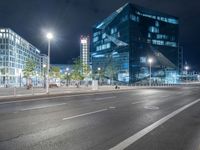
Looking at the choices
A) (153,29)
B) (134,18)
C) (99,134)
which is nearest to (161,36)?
(153,29)

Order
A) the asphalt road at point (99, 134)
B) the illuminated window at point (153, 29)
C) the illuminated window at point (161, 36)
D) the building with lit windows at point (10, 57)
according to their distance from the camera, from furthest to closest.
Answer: the illuminated window at point (161, 36) → the illuminated window at point (153, 29) → the building with lit windows at point (10, 57) → the asphalt road at point (99, 134)

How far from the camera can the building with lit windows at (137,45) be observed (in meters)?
99.9

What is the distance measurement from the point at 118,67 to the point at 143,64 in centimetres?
1144

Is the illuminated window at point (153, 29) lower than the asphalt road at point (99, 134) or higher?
higher

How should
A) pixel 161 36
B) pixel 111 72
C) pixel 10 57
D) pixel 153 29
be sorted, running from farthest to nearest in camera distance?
pixel 161 36 < pixel 153 29 < pixel 10 57 < pixel 111 72

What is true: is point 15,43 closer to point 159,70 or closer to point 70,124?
point 159,70

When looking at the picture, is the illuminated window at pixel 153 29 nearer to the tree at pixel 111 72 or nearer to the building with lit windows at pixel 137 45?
the building with lit windows at pixel 137 45

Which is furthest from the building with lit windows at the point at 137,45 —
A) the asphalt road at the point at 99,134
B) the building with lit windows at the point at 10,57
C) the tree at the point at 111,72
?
the asphalt road at the point at 99,134

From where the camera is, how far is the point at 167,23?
116250mm

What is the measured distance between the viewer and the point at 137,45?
335 feet

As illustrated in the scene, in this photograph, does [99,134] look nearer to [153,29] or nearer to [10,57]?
[10,57]

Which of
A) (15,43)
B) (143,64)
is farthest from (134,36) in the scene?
(15,43)

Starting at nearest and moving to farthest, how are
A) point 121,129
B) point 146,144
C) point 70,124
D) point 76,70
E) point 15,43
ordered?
1. point 146,144
2. point 121,129
3. point 70,124
4. point 76,70
5. point 15,43

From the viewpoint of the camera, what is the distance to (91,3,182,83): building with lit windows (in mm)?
99938
